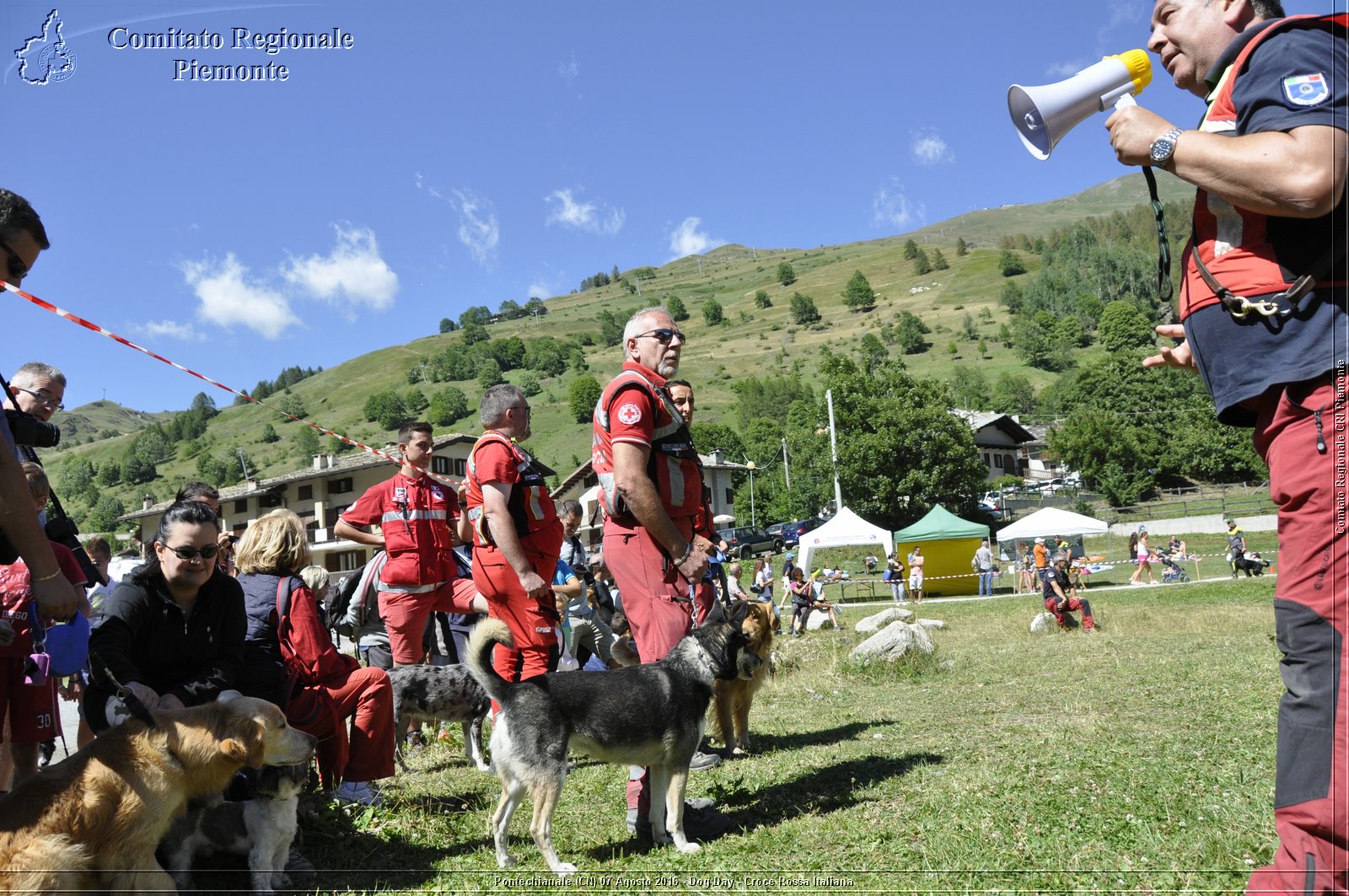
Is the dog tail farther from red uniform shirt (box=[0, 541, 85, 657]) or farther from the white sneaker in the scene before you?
red uniform shirt (box=[0, 541, 85, 657])

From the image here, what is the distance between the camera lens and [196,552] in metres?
4.19

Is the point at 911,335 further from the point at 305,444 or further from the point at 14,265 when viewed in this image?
the point at 14,265

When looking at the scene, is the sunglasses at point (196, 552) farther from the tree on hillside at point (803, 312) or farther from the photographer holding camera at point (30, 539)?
the tree on hillside at point (803, 312)

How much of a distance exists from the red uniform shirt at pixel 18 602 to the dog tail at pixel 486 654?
1.74 meters

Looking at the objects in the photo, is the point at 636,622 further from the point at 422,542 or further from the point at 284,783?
the point at 422,542

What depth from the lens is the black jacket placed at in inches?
157

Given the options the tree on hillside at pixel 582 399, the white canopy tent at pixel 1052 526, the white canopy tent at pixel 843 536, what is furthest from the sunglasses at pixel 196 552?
the tree on hillside at pixel 582 399

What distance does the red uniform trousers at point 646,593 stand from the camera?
4484mm

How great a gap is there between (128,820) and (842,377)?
5889 cm

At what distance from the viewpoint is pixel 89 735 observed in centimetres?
491

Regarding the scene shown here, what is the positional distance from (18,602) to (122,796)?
1.31m

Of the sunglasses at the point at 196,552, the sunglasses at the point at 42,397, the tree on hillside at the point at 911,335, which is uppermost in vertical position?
the tree on hillside at the point at 911,335

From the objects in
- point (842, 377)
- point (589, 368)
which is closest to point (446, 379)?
point (589, 368)

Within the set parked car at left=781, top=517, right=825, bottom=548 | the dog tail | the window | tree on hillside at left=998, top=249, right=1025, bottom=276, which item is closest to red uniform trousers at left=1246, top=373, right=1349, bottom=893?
the dog tail
